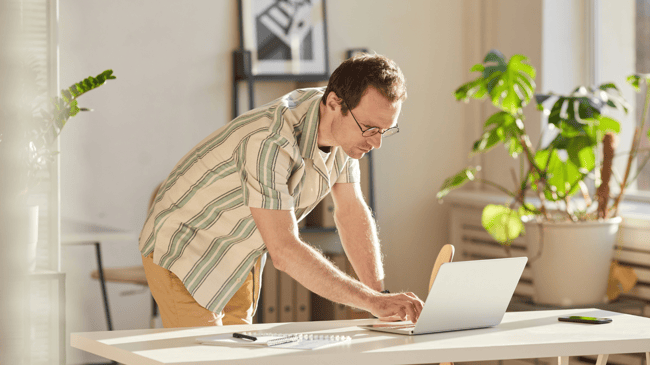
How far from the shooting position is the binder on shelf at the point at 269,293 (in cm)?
351

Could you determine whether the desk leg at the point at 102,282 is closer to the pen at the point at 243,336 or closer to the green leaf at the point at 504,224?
the green leaf at the point at 504,224

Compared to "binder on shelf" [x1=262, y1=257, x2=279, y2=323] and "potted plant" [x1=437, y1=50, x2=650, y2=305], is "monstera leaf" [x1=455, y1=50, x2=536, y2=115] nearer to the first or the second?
"potted plant" [x1=437, y1=50, x2=650, y2=305]

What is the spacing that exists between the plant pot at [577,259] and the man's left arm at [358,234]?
1.23 meters

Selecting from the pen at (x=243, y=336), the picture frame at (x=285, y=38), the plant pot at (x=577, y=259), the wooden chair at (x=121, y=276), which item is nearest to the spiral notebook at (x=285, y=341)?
the pen at (x=243, y=336)

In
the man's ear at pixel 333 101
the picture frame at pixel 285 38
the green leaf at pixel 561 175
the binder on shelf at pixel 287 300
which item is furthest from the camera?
the picture frame at pixel 285 38

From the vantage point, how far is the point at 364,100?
63.9 inches

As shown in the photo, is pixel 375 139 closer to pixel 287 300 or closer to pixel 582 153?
pixel 582 153

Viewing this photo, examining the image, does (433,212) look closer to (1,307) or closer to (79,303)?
(79,303)

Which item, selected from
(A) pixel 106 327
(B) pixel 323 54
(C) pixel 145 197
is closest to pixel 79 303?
(A) pixel 106 327

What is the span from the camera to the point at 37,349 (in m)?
0.35

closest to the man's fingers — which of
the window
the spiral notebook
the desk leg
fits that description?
the spiral notebook

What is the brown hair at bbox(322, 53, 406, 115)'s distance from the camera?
160 centimetres

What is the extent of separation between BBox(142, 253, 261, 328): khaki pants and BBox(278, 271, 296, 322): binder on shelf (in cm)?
165

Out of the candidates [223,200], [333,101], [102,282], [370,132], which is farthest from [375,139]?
[102,282]
